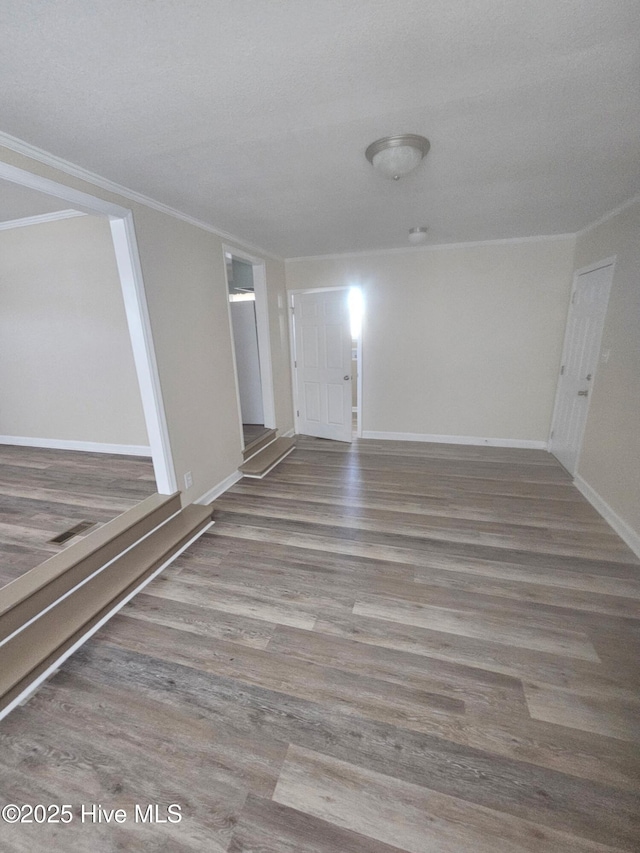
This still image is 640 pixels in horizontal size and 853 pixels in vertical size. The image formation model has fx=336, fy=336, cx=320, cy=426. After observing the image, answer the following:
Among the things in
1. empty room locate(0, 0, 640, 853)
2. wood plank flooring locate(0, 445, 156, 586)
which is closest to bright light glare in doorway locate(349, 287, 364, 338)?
empty room locate(0, 0, 640, 853)

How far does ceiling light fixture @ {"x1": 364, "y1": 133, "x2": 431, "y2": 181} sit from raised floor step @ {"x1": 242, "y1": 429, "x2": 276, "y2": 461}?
283 centimetres

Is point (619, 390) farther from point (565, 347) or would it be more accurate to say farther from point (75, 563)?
point (75, 563)

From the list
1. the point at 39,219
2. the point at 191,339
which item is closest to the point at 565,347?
the point at 191,339

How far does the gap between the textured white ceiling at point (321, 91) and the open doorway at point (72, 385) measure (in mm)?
827

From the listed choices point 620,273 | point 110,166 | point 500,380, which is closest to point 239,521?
point 110,166

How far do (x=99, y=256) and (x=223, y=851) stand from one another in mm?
4132

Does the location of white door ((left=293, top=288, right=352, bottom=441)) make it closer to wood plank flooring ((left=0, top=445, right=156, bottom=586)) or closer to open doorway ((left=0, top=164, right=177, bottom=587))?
open doorway ((left=0, top=164, right=177, bottom=587))

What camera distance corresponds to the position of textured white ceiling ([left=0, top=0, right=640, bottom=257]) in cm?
103

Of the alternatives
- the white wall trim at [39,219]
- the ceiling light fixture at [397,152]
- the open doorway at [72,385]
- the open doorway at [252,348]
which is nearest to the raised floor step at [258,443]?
the open doorway at [252,348]

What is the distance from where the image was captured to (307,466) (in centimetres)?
396

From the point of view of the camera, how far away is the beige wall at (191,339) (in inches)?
96.0

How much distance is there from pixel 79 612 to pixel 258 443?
246cm

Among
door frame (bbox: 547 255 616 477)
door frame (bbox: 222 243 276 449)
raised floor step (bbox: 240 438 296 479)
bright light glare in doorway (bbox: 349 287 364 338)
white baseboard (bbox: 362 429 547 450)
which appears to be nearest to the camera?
door frame (bbox: 547 255 616 477)

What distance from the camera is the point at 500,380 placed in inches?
165
